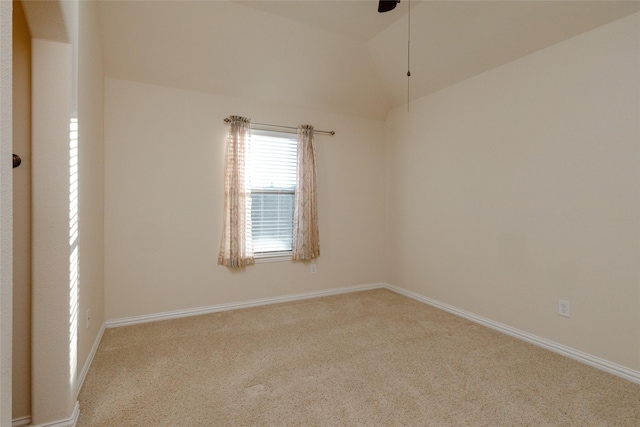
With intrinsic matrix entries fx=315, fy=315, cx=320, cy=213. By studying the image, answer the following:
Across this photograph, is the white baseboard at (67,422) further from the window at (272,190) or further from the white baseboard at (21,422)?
the window at (272,190)

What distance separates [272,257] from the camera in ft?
12.5

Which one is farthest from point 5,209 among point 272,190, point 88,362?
point 272,190

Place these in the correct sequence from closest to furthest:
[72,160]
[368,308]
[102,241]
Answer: [72,160]
[102,241]
[368,308]

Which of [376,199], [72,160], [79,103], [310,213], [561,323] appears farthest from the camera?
[376,199]

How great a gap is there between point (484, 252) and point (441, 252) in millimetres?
547

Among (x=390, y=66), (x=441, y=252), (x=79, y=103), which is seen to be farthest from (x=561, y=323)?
(x=79, y=103)

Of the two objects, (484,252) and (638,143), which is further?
(484,252)

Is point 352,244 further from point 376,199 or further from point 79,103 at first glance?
point 79,103

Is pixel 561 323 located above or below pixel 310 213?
below

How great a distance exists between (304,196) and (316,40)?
171 cm

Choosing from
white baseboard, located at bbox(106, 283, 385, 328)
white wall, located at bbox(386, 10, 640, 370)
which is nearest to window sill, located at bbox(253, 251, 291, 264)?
white baseboard, located at bbox(106, 283, 385, 328)

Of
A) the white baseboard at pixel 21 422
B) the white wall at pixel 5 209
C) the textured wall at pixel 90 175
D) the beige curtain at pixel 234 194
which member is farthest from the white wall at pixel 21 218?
the beige curtain at pixel 234 194

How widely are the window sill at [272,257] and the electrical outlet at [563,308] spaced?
271 centimetres

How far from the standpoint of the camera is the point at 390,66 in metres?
3.68
